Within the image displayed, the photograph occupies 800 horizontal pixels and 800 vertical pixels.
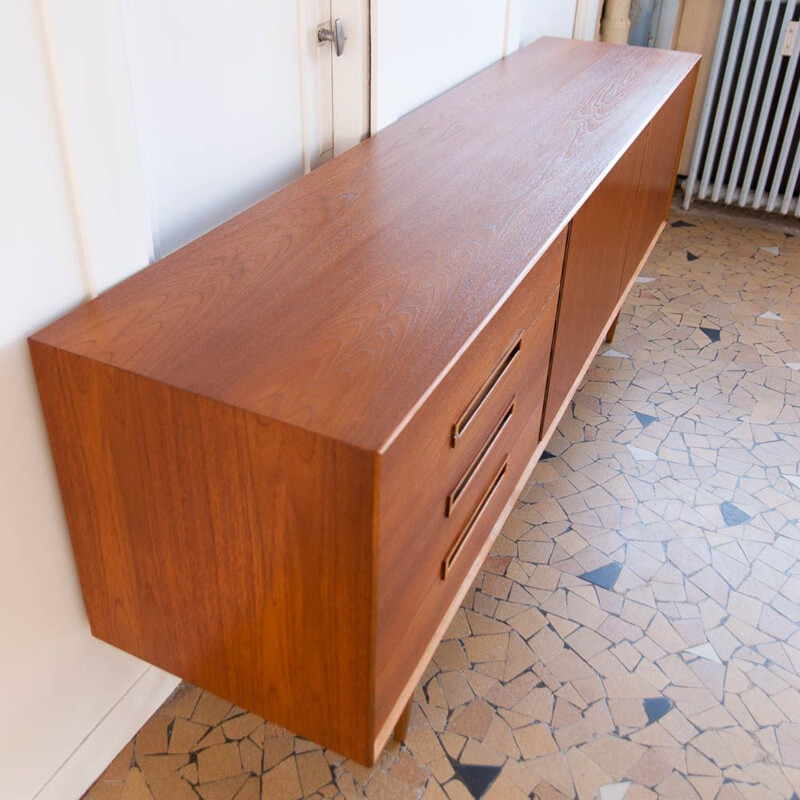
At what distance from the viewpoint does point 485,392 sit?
1.44 m

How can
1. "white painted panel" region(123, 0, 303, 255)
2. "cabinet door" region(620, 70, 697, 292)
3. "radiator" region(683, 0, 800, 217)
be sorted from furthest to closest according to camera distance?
"radiator" region(683, 0, 800, 217) < "cabinet door" region(620, 70, 697, 292) < "white painted panel" region(123, 0, 303, 255)

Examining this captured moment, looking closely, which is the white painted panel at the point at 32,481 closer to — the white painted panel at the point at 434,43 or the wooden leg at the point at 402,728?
the wooden leg at the point at 402,728

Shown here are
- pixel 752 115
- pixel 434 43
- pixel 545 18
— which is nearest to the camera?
pixel 434 43

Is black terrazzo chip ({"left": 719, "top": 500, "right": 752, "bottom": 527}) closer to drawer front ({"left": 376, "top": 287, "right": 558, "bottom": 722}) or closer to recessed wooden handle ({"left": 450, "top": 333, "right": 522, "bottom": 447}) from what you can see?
drawer front ({"left": 376, "top": 287, "right": 558, "bottom": 722})

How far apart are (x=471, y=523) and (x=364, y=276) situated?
472 millimetres

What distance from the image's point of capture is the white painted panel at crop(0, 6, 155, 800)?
1.14 metres

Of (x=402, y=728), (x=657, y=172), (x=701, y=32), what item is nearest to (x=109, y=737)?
(x=402, y=728)

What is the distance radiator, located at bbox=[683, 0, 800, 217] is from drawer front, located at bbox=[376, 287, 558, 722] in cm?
225

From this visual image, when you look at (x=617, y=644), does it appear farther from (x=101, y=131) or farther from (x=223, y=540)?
(x=101, y=131)

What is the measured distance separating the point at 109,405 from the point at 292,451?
295mm

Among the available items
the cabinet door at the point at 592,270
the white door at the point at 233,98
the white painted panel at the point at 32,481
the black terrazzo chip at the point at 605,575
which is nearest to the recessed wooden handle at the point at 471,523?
the cabinet door at the point at 592,270

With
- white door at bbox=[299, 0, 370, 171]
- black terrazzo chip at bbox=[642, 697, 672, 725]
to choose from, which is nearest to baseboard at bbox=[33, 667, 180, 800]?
black terrazzo chip at bbox=[642, 697, 672, 725]

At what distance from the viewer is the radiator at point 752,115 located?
3391mm

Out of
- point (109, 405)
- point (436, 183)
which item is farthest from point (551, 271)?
point (109, 405)
